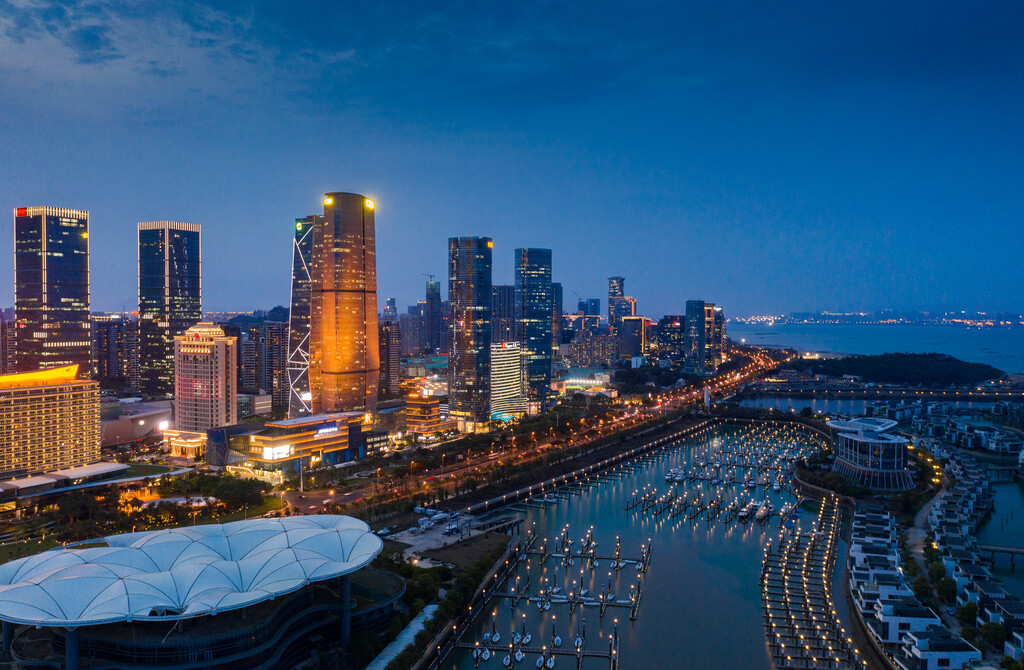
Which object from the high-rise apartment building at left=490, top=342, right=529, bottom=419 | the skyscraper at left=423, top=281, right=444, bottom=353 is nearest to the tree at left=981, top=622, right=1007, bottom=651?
the high-rise apartment building at left=490, top=342, right=529, bottom=419

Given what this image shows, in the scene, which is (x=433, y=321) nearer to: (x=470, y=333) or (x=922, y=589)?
(x=470, y=333)

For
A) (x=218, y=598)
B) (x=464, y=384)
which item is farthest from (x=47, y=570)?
(x=464, y=384)

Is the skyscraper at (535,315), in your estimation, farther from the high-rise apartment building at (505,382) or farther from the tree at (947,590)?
the tree at (947,590)

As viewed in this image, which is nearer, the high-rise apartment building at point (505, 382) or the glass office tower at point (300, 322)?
the glass office tower at point (300, 322)

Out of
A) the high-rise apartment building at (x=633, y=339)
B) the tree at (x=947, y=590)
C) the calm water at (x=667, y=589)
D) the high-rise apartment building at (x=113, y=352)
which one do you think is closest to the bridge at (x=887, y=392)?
the high-rise apartment building at (x=633, y=339)

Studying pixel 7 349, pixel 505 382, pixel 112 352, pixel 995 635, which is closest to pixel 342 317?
pixel 505 382

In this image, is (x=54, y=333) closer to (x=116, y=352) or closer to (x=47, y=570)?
(x=116, y=352)
